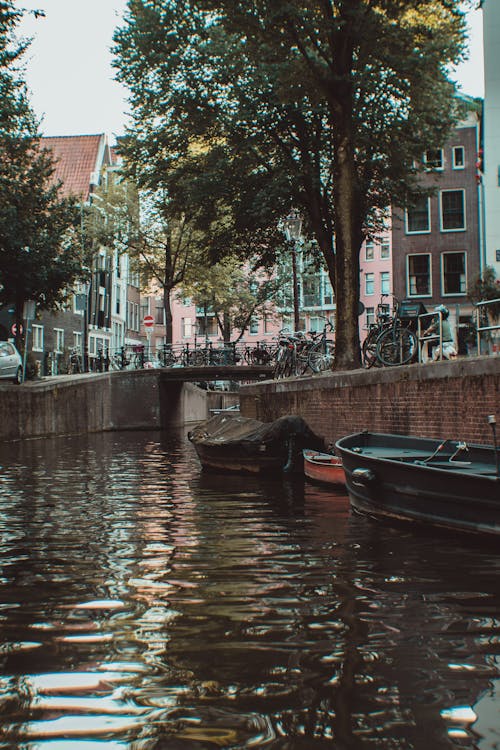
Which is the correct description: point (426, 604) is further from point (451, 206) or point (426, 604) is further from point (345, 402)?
point (451, 206)

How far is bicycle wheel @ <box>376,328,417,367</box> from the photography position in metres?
14.4

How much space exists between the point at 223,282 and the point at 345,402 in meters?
27.0

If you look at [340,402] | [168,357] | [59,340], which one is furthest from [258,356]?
[340,402]

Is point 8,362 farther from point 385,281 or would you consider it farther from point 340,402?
point 385,281

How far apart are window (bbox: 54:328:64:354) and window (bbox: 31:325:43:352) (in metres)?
1.27

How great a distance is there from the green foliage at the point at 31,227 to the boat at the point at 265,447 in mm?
10482

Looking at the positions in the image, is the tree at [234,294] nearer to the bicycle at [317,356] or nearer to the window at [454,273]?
the window at [454,273]

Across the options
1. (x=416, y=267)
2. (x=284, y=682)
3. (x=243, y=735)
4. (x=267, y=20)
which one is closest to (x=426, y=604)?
(x=284, y=682)

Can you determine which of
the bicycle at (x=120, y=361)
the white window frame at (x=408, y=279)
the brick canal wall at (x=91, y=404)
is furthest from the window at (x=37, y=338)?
the white window frame at (x=408, y=279)

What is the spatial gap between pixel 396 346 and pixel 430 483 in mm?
6641

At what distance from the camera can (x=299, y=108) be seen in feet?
71.7

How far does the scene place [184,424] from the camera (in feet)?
144

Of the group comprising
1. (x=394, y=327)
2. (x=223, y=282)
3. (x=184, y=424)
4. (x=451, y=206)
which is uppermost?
(x=451, y=206)

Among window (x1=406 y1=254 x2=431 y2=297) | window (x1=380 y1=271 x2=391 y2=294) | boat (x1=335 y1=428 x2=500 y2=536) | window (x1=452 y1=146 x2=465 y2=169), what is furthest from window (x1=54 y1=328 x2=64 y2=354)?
boat (x1=335 y1=428 x2=500 y2=536)
